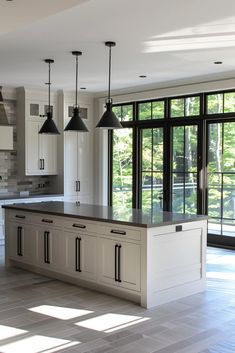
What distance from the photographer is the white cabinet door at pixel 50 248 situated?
17.6 ft

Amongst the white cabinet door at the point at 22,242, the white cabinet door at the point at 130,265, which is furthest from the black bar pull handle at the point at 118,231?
the white cabinet door at the point at 22,242

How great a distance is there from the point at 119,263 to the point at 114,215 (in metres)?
0.58

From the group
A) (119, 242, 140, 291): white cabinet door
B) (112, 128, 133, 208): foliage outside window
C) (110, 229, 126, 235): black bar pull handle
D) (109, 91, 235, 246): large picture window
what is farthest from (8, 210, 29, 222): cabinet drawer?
(112, 128, 133, 208): foliage outside window

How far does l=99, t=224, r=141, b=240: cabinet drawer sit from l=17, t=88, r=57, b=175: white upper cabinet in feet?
13.7

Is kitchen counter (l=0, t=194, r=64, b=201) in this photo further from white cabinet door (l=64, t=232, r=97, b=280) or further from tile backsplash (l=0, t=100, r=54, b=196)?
white cabinet door (l=64, t=232, r=97, b=280)

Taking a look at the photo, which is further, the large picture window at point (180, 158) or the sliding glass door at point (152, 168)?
the sliding glass door at point (152, 168)

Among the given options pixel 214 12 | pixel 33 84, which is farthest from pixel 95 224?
pixel 33 84

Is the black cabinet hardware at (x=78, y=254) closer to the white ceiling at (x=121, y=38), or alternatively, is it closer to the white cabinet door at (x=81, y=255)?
the white cabinet door at (x=81, y=255)

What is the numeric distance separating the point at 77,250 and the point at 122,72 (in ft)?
10.4

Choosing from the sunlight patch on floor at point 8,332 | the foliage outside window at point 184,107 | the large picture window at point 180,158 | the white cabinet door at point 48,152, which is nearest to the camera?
the sunlight patch on floor at point 8,332

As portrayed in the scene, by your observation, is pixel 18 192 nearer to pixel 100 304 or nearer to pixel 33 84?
pixel 33 84

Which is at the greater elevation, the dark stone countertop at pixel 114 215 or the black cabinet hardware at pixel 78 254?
the dark stone countertop at pixel 114 215

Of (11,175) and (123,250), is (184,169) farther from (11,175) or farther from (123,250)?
(123,250)

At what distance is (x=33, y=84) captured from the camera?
8.18 meters
